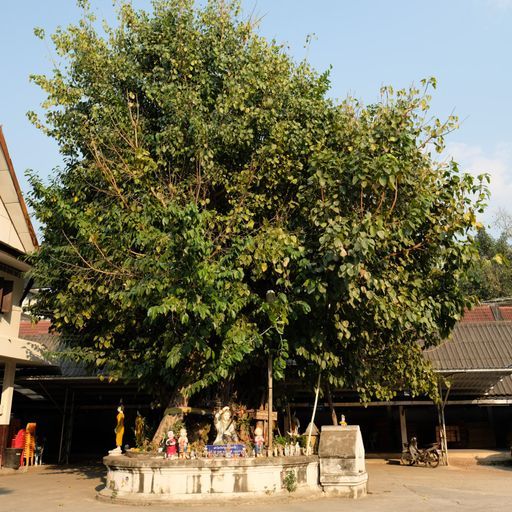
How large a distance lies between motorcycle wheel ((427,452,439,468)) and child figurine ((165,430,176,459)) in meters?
11.7

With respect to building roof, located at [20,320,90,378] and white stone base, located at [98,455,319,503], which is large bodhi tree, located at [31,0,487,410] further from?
building roof, located at [20,320,90,378]

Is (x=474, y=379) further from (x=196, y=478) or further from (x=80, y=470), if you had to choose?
(x=80, y=470)

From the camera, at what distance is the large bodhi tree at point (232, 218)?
40.3ft

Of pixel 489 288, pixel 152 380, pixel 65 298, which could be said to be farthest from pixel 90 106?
pixel 489 288

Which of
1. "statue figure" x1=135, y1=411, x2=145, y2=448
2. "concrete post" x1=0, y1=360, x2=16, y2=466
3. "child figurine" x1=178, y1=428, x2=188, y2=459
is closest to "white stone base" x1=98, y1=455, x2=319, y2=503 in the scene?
"child figurine" x1=178, y1=428, x2=188, y2=459

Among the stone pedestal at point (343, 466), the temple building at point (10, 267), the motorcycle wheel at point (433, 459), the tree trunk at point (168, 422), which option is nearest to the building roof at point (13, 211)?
the temple building at point (10, 267)

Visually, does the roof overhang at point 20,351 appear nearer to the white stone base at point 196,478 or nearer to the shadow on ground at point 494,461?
the white stone base at point 196,478

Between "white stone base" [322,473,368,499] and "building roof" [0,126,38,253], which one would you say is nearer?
"white stone base" [322,473,368,499]

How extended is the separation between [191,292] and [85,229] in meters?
3.32

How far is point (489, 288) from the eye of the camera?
4591cm

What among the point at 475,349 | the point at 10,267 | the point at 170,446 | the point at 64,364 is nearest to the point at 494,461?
the point at 475,349

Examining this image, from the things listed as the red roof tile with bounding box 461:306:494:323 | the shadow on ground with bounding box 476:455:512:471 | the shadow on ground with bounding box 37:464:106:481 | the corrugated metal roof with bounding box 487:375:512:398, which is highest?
the red roof tile with bounding box 461:306:494:323

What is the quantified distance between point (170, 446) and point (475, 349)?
14.6 meters

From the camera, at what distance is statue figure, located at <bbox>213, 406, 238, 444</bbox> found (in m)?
13.4
